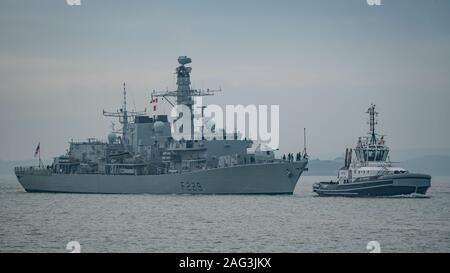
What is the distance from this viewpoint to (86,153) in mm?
94312

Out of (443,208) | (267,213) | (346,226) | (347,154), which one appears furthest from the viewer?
(347,154)

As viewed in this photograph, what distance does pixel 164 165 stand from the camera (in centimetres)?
8725

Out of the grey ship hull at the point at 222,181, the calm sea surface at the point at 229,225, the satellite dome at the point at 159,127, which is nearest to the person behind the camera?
the calm sea surface at the point at 229,225

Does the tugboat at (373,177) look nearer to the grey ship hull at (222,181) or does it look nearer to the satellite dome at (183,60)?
the grey ship hull at (222,181)

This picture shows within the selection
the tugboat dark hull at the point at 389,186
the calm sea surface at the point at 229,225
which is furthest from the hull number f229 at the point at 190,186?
the tugboat dark hull at the point at 389,186

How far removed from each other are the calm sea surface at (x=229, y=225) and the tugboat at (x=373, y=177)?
156cm

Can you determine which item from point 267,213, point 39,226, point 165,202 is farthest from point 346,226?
point 165,202

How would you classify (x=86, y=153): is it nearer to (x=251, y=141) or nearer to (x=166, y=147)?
(x=166, y=147)

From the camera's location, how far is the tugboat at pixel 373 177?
7369cm

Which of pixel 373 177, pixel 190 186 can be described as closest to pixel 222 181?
pixel 190 186

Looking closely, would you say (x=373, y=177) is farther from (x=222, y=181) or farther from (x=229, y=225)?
(x=229, y=225)

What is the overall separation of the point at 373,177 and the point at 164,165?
883 inches
